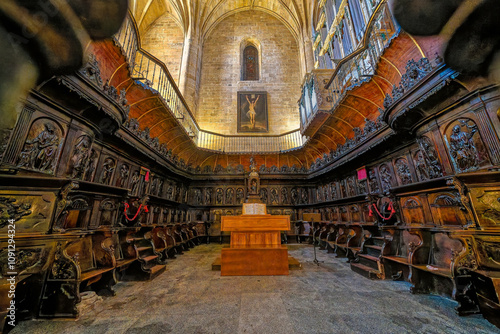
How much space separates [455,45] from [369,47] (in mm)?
3736

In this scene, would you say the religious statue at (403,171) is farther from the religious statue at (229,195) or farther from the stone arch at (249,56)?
the stone arch at (249,56)

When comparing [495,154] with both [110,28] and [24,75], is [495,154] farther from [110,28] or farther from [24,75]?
[24,75]

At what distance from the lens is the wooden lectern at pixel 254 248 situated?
358 cm

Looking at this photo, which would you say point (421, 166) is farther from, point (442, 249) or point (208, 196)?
point (208, 196)

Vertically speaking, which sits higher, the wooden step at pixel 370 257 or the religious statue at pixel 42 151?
the religious statue at pixel 42 151

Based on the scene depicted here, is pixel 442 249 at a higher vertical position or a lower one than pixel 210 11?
lower

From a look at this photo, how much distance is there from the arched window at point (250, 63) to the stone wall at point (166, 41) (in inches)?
204

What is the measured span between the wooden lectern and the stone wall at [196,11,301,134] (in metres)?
9.28

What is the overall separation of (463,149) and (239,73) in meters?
14.0

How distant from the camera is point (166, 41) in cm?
1272

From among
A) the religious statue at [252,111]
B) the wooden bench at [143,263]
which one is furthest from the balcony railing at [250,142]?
the wooden bench at [143,263]

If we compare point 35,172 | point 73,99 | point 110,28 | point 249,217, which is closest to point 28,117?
point 73,99

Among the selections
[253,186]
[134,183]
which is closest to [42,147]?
[134,183]

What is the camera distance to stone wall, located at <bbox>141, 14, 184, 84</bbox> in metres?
12.1
